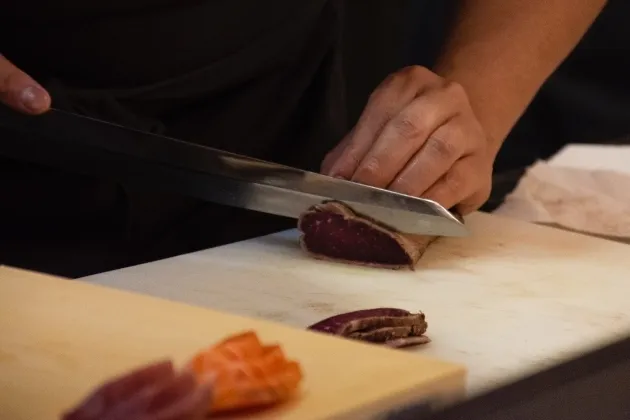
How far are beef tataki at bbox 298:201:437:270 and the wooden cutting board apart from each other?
488 mm

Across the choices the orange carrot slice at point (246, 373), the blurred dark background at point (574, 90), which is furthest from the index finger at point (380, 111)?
the blurred dark background at point (574, 90)

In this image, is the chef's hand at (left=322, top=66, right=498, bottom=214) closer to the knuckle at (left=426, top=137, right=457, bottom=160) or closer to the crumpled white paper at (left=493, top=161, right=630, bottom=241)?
the knuckle at (left=426, top=137, right=457, bottom=160)

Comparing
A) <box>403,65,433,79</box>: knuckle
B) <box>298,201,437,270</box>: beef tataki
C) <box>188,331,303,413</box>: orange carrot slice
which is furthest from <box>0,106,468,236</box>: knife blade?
<box>188,331,303,413</box>: orange carrot slice

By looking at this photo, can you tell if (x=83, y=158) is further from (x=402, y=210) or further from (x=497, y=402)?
(x=497, y=402)

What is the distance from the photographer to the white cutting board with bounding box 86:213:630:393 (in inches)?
46.0

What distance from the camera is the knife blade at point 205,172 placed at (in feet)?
4.97

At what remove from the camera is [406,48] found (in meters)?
3.18

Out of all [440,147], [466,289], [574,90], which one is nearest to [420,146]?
[440,147]

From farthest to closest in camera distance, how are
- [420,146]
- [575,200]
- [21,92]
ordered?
[575,200] < [420,146] < [21,92]

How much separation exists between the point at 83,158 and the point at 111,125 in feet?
0.26

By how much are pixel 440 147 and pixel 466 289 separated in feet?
1.03

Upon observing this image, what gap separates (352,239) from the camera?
4.89 ft

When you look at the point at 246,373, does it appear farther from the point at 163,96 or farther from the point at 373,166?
the point at 163,96

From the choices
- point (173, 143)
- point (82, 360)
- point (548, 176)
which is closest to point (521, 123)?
point (548, 176)
